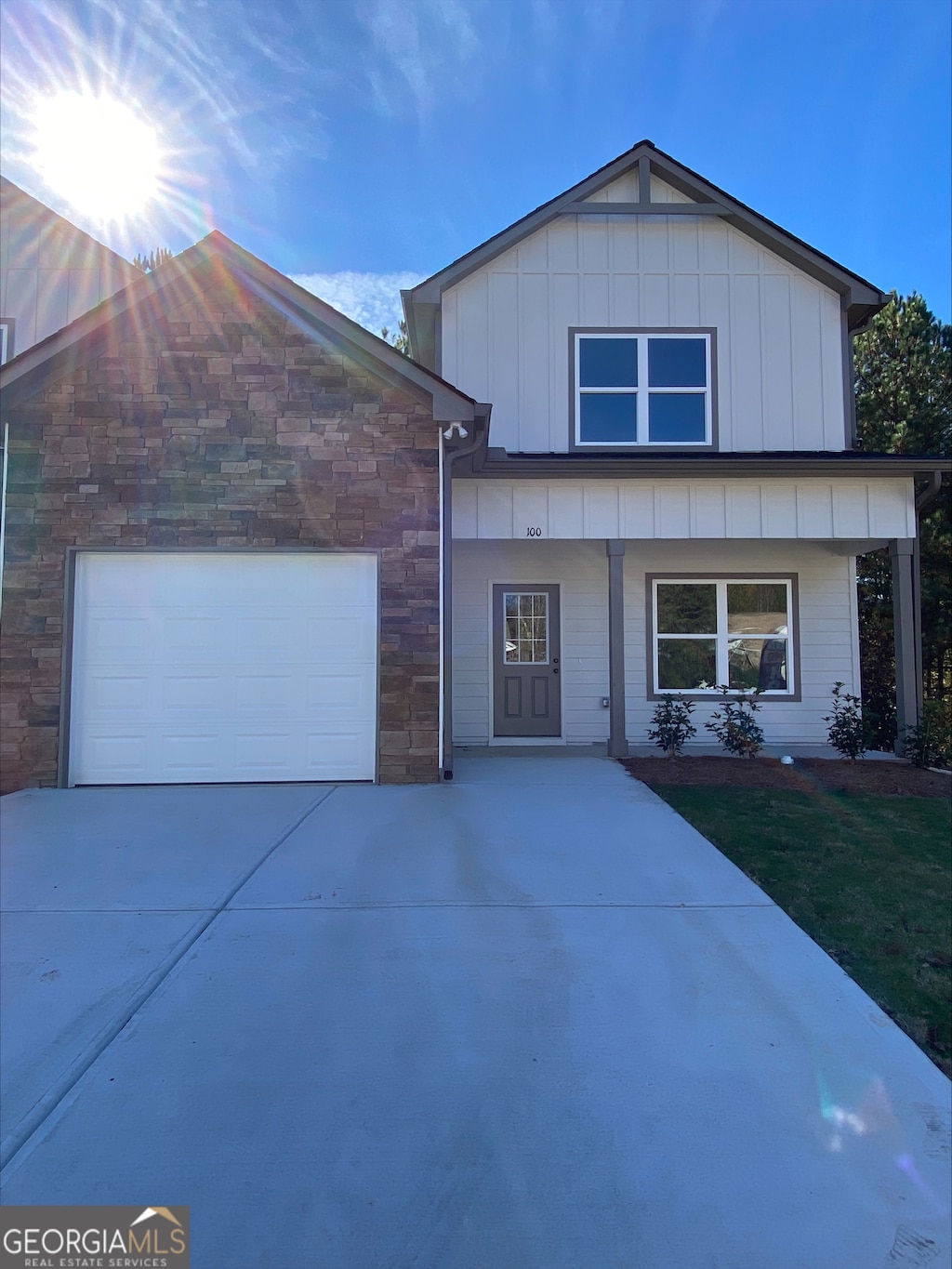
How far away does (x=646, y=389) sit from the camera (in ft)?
32.1

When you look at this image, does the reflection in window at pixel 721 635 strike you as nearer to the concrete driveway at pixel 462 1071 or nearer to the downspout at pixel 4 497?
the concrete driveway at pixel 462 1071

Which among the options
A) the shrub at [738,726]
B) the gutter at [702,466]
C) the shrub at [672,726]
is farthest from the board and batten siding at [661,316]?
the shrub at [672,726]

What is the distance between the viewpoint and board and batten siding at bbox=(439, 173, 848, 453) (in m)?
9.78

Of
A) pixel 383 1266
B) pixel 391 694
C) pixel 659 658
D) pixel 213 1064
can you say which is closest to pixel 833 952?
pixel 383 1266

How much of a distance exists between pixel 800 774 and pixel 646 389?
5424 millimetres

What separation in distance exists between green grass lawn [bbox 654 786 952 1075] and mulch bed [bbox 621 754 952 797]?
1.04 feet

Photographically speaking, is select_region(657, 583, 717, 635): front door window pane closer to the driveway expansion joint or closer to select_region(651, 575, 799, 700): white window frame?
select_region(651, 575, 799, 700): white window frame

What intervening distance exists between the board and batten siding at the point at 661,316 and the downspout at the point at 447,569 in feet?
7.68

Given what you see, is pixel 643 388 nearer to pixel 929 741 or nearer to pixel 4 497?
pixel 929 741

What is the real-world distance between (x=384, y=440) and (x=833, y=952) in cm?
586

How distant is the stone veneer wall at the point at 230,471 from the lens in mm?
7105

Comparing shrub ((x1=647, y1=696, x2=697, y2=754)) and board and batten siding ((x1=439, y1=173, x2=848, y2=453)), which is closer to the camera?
shrub ((x1=647, y1=696, x2=697, y2=754))

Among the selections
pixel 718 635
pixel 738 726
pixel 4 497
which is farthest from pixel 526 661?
pixel 4 497

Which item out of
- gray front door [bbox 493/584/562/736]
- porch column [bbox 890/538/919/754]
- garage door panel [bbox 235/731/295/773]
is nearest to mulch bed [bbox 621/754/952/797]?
porch column [bbox 890/538/919/754]
